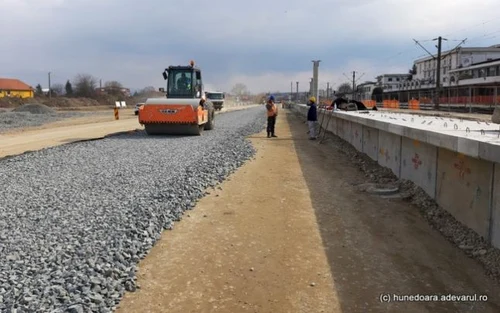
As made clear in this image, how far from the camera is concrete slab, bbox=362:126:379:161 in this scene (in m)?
11.9

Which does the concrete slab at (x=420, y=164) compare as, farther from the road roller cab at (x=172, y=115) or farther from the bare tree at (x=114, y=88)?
the bare tree at (x=114, y=88)

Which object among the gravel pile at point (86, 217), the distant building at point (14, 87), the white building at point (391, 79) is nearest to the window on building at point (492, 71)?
the white building at point (391, 79)

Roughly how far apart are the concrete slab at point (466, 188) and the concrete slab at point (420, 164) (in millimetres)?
262

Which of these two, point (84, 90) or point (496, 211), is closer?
point (496, 211)

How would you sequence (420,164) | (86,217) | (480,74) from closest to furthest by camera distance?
1. (86,217)
2. (420,164)
3. (480,74)

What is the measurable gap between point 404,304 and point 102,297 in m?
2.77

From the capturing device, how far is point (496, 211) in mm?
5074

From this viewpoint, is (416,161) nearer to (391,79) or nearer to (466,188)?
(466,188)

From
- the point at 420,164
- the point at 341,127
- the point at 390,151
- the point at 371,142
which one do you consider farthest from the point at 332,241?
the point at 341,127

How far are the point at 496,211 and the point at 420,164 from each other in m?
2.81

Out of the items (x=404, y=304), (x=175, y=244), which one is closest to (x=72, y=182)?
(x=175, y=244)

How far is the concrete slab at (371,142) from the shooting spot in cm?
1194

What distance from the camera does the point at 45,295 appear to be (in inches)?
155

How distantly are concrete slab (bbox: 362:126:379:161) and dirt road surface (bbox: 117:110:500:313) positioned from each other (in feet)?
13.0
